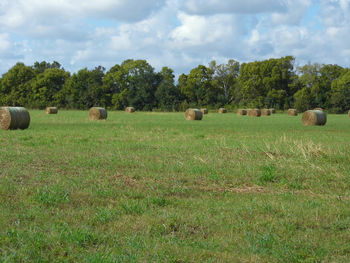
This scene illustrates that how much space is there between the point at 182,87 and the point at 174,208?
85.0 m

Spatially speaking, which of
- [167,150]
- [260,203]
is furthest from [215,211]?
[167,150]

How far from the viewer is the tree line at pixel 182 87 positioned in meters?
85.3

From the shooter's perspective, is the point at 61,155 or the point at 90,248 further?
the point at 61,155

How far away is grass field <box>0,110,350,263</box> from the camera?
5309 millimetres

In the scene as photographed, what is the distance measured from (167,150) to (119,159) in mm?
2660

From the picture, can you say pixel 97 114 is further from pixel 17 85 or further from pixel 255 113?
pixel 17 85

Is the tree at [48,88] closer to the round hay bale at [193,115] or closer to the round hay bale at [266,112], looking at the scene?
the round hay bale at [266,112]

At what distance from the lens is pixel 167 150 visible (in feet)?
48.4

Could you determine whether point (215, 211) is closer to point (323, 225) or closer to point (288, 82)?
point (323, 225)

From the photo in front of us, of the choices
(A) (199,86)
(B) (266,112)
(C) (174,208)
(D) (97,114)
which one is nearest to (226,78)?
(A) (199,86)

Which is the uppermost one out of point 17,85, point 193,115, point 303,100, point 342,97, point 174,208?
point 17,85

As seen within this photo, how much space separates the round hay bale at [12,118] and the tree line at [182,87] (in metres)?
58.9

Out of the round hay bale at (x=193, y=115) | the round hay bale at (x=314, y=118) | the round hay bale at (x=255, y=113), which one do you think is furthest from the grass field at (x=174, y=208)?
the round hay bale at (x=255, y=113)

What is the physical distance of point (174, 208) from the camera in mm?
7238
